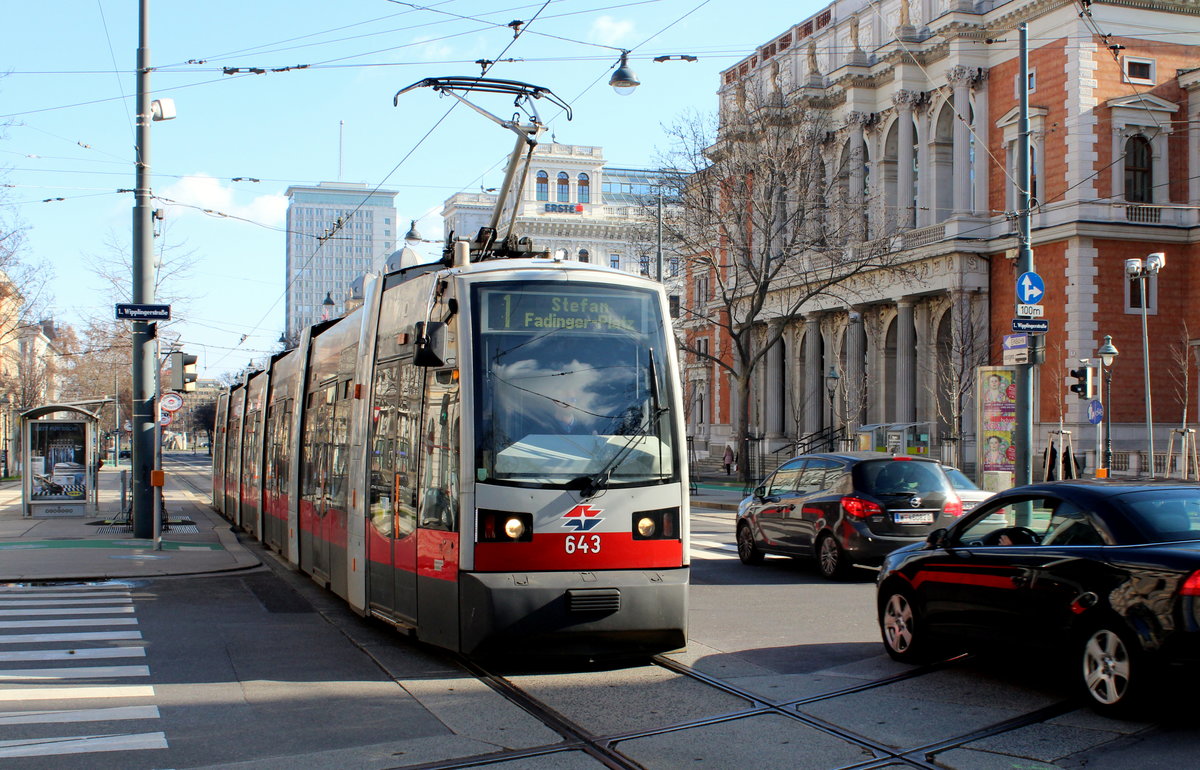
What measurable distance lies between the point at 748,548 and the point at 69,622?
9.02 metres

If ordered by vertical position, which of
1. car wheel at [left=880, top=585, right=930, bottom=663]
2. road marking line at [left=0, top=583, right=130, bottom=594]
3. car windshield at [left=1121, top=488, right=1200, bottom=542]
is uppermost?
car windshield at [left=1121, top=488, right=1200, bottom=542]

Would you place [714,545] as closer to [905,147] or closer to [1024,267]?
[1024,267]

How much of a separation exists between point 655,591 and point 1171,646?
3.58 m

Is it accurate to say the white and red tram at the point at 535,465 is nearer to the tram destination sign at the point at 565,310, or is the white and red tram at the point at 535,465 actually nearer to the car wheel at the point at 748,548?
the tram destination sign at the point at 565,310

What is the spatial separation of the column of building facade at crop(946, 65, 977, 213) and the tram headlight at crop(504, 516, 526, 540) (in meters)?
39.1

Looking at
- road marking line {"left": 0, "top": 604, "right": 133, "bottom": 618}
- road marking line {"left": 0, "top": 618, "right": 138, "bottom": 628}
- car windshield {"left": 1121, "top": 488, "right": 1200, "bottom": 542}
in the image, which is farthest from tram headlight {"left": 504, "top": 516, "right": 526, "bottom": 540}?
road marking line {"left": 0, "top": 604, "right": 133, "bottom": 618}

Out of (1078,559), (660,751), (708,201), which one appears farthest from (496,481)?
(708,201)

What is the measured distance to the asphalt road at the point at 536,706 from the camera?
21.4 feet

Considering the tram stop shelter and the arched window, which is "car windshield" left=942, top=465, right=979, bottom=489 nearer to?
A: the tram stop shelter

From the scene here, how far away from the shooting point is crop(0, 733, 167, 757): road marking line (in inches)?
260

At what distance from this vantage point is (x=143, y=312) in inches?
750

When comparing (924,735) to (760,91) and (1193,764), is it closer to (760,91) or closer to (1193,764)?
(1193,764)

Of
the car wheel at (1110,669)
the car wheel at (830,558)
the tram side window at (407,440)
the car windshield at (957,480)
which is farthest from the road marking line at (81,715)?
the car windshield at (957,480)

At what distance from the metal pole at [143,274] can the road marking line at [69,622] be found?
8526 millimetres
